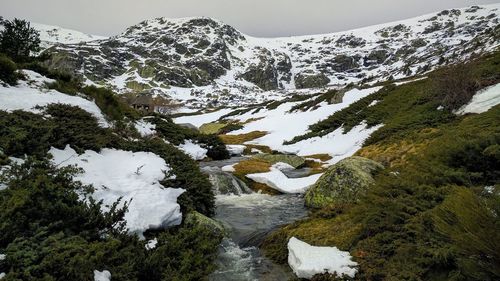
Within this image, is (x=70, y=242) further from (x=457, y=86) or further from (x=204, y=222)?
(x=457, y=86)

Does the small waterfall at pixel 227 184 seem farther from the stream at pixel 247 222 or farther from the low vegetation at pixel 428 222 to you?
the low vegetation at pixel 428 222

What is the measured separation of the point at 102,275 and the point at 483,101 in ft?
57.8

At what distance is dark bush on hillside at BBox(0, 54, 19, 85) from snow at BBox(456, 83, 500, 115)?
19.5m

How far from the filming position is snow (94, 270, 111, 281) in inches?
195

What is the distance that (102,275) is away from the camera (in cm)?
505

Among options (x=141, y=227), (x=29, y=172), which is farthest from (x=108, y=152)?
(x=141, y=227)

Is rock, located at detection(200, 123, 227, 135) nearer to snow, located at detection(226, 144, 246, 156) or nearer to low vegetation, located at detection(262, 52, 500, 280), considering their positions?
snow, located at detection(226, 144, 246, 156)

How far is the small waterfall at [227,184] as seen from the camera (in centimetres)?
1519

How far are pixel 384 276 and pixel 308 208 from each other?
6.26 metres

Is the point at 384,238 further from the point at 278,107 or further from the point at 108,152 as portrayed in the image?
the point at 278,107

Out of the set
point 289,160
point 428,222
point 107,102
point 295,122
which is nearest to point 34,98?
point 107,102

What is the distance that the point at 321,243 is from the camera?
807 cm

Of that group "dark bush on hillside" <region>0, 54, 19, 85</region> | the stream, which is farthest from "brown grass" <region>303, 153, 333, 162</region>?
"dark bush on hillside" <region>0, 54, 19, 85</region>

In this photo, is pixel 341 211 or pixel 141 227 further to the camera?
pixel 341 211
